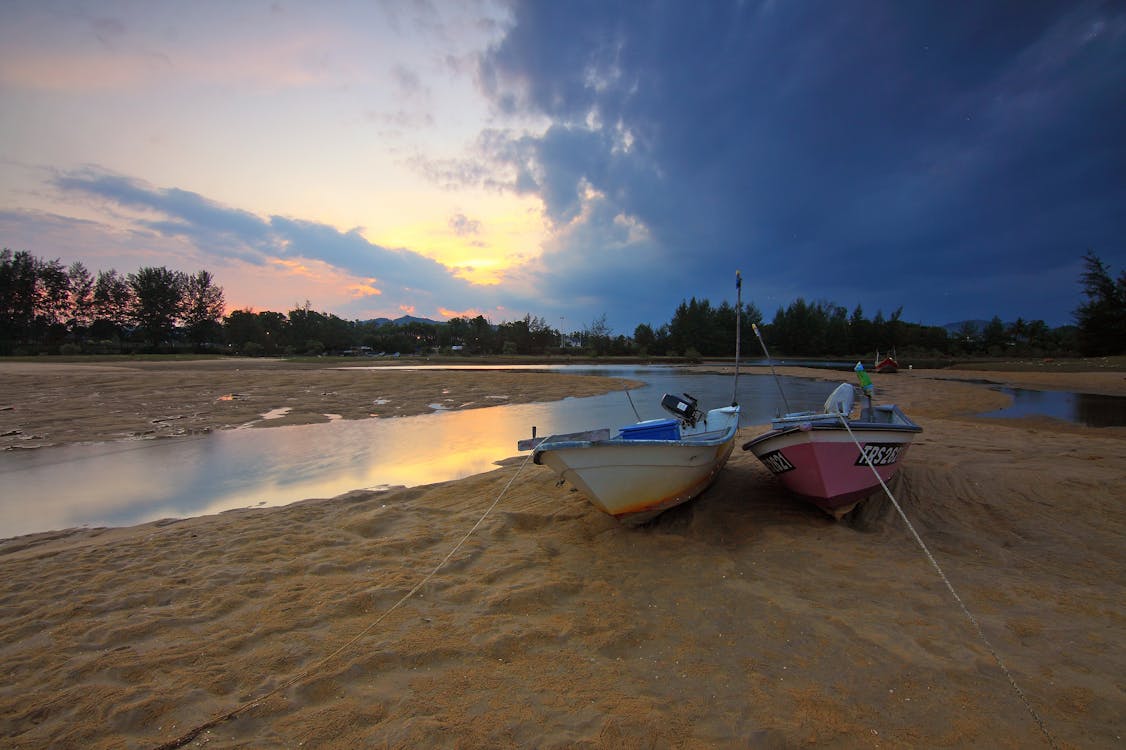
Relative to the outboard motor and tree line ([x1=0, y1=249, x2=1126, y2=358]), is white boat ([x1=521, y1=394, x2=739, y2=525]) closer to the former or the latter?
the outboard motor

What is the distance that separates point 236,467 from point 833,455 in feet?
36.0

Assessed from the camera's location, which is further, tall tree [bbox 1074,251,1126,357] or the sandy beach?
tall tree [bbox 1074,251,1126,357]

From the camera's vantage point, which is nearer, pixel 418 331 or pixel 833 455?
pixel 833 455

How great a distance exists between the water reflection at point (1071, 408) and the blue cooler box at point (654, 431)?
15677mm

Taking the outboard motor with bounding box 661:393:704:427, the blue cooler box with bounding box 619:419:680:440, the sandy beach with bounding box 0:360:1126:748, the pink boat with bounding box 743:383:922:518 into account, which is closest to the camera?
the sandy beach with bounding box 0:360:1126:748

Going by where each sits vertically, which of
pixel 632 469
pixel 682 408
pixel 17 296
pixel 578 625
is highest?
pixel 17 296

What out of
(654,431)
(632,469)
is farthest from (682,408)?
(632,469)

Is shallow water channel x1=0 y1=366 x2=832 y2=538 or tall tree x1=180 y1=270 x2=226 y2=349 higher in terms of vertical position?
tall tree x1=180 y1=270 x2=226 y2=349

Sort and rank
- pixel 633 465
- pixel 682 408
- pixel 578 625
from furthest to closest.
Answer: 1. pixel 682 408
2. pixel 633 465
3. pixel 578 625

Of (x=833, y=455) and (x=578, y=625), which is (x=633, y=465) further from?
(x=833, y=455)

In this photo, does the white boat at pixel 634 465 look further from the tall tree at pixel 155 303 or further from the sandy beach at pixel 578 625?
the tall tree at pixel 155 303

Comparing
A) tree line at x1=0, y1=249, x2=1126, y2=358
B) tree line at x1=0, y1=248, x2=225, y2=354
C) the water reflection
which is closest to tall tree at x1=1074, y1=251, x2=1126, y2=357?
tree line at x1=0, y1=249, x2=1126, y2=358

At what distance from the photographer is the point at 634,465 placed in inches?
211

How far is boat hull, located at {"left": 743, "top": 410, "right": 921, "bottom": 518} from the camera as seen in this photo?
5848 millimetres
